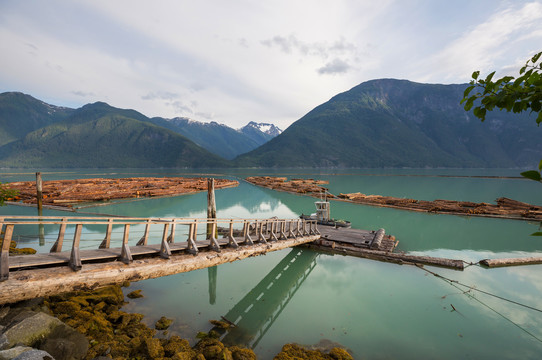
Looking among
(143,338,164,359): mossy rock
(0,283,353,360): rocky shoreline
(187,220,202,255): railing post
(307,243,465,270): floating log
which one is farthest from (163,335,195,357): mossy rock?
(307,243,465,270): floating log

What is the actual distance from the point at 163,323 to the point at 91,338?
2468mm

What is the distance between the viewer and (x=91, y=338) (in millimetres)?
8109

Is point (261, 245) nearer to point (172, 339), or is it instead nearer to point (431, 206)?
point (172, 339)

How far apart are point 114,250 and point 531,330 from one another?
55.5 ft

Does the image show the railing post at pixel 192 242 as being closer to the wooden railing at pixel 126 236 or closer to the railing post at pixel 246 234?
the wooden railing at pixel 126 236

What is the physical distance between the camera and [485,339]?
988 centimetres

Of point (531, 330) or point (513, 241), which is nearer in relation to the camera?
point (531, 330)

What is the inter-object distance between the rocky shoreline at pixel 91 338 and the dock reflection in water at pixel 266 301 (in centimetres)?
126

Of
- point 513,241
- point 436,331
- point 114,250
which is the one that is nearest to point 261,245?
point 114,250

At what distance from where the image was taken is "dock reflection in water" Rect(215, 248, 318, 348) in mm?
9938

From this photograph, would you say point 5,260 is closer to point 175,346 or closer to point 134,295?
point 175,346

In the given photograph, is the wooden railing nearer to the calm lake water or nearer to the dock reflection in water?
the dock reflection in water

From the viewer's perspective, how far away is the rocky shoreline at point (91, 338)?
21.7 feet

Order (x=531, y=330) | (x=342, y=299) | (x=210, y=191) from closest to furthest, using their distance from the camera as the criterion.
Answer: (x=531, y=330) → (x=342, y=299) → (x=210, y=191)
